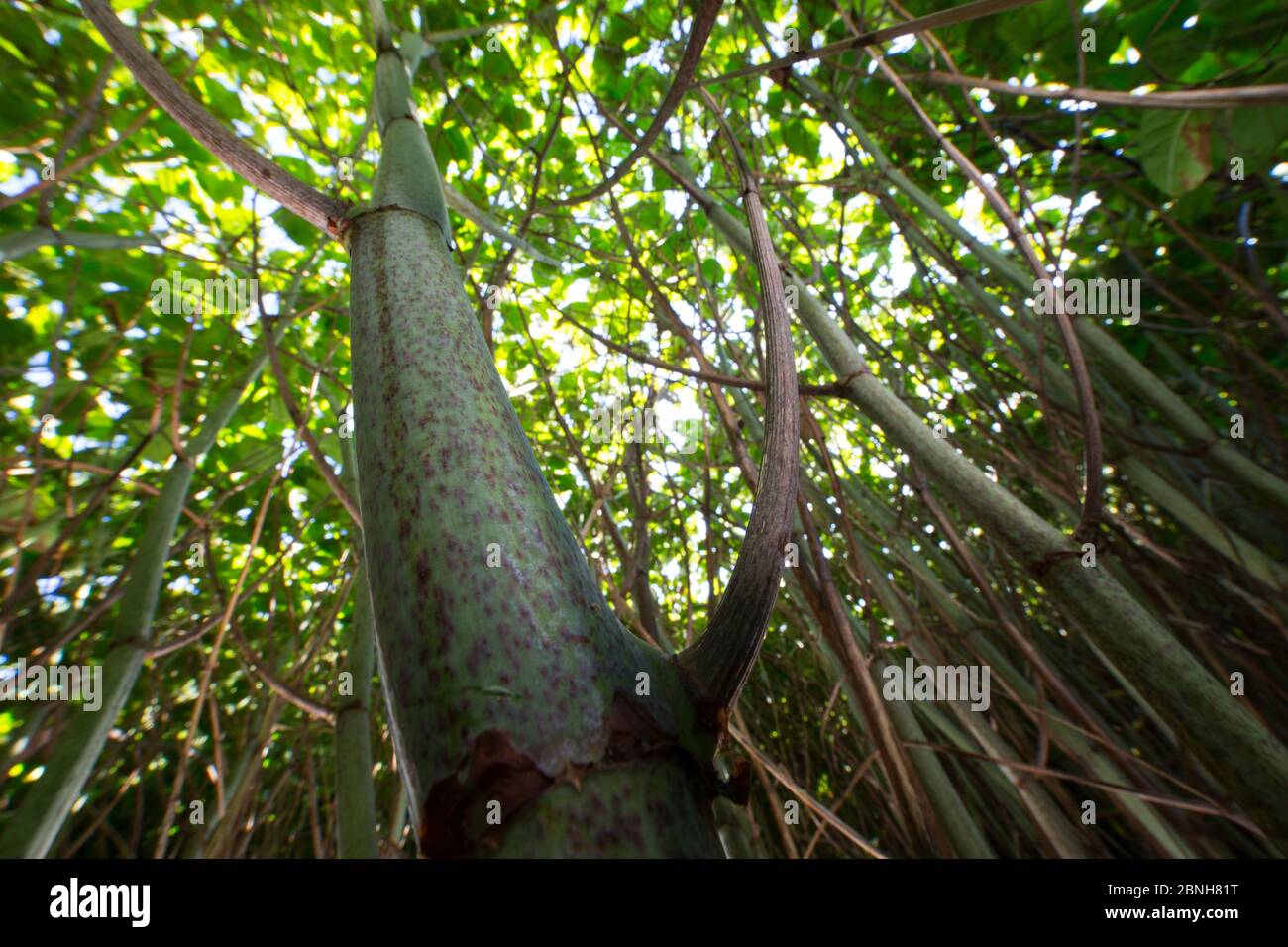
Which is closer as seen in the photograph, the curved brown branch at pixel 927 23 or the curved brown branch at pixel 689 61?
the curved brown branch at pixel 689 61

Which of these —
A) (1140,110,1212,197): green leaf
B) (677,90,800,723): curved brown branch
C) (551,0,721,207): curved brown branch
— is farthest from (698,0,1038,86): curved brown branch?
(1140,110,1212,197): green leaf

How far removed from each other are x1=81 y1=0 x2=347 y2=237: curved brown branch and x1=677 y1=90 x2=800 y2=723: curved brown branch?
444 millimetres

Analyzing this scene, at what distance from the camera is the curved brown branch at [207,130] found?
560 mm

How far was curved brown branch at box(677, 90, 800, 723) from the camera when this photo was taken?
360 mm

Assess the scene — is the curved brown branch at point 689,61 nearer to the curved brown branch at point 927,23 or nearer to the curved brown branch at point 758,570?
the curved brown branch at point 927,23

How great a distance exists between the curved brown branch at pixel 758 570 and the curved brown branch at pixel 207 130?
0.44 metres

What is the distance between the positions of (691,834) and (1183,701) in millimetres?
532

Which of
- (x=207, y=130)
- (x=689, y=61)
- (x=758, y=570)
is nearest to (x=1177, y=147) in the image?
(x=689, y=61)

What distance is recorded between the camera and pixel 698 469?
2615mm

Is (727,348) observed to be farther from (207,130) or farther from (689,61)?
(207,130)

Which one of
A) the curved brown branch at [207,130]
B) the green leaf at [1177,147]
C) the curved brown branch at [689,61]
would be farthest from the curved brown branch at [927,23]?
the green leaf at [1177,147]

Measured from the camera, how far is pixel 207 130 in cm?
56

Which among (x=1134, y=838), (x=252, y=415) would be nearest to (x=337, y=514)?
(x=252, y=415)

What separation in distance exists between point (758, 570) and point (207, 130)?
59 cm
